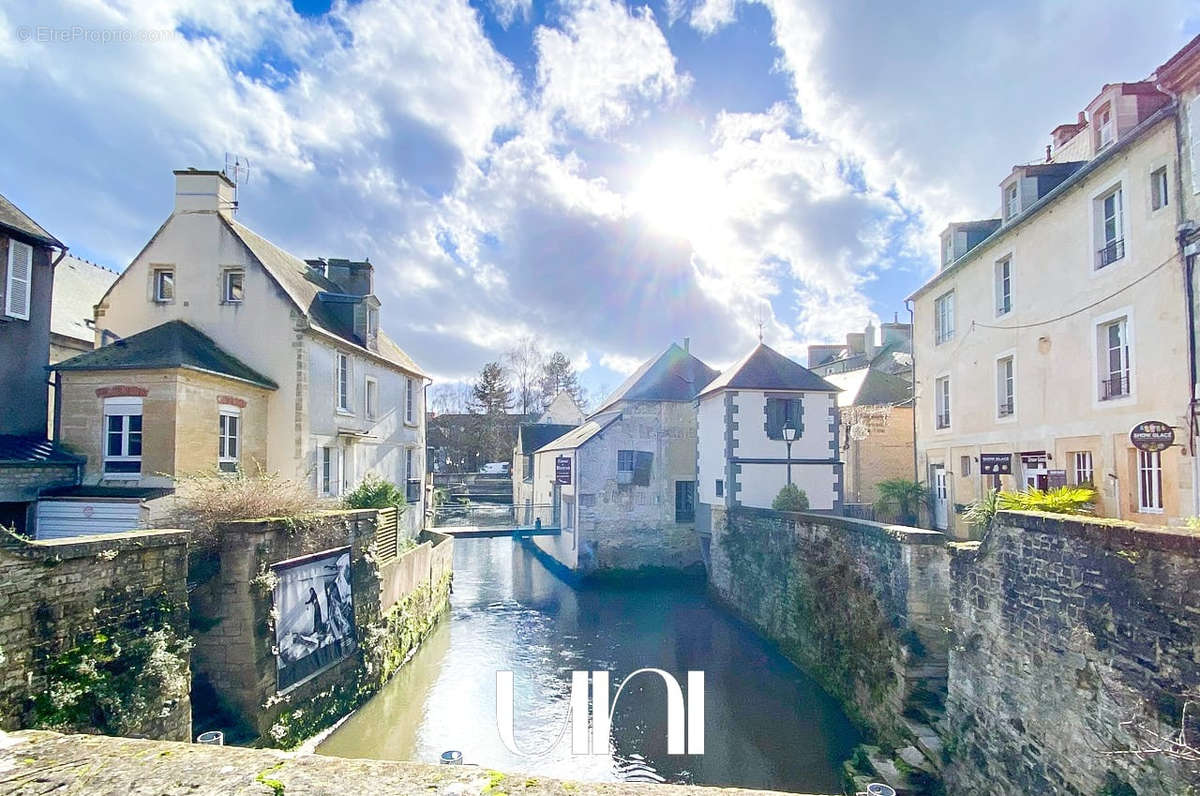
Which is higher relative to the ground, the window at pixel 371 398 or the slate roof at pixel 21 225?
the slate roof at pixel 21 225

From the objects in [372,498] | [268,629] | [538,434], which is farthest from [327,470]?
[538,434]

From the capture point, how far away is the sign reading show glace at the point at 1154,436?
8.76 meters

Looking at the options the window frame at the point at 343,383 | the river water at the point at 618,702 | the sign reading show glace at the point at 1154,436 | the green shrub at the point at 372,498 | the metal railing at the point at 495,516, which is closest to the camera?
the sign reading show glace at the point at 1154,436

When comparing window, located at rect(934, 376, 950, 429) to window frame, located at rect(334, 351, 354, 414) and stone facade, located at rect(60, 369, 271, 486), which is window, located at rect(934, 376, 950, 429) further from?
stone facade, located at rect(60, 369, 271, 486)

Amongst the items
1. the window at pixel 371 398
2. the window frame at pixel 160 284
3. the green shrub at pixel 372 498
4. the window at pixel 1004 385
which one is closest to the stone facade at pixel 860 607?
the window at pixel 1004 385

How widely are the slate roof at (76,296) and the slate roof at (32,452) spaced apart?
10.7 feet

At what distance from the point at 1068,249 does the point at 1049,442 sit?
3698mm

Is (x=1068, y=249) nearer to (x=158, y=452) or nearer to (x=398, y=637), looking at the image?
(x=398, y=637)

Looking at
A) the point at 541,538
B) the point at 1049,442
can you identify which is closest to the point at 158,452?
the point at 1049,442

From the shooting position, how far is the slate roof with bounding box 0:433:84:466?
35.2 feet

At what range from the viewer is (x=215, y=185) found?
45.8 ft

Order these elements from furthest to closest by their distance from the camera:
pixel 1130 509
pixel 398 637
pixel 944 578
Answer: pixel 398 637
pixel 1130 509
pixel 944 578

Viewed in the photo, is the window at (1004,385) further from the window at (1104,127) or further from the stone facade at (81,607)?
the stone facade at (81,607)

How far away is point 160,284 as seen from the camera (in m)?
13.9
